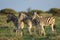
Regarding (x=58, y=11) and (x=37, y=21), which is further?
(x=58, y=11)

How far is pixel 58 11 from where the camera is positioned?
5884 cm

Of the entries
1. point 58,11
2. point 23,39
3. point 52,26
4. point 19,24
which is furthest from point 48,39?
point 58,11

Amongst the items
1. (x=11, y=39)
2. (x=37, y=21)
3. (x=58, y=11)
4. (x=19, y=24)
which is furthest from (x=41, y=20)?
(x=58, y=11)

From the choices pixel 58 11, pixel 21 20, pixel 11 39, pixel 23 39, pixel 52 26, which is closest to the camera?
pixel 11 39

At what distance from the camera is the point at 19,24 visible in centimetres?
1947

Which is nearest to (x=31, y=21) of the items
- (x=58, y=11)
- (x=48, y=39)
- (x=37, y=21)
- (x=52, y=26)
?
(x=37, y=21)

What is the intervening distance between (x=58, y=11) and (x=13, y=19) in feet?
129

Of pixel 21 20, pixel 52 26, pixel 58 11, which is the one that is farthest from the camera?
pixel 58 11

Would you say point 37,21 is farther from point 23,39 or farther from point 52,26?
point 23,39

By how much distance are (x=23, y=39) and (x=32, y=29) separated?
347 centimetres

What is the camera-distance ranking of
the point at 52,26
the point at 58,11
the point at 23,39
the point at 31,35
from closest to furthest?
the point at 23,39 < the point at 31,35 < the point at 52,26 < the point at 58,11

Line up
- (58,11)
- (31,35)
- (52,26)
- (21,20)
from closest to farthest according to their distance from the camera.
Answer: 1. (31,35)
2. (21,20)
3. (52,26)
4. (58,11)

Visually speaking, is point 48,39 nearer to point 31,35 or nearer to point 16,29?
point 31,35

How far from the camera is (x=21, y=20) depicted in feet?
64.9
